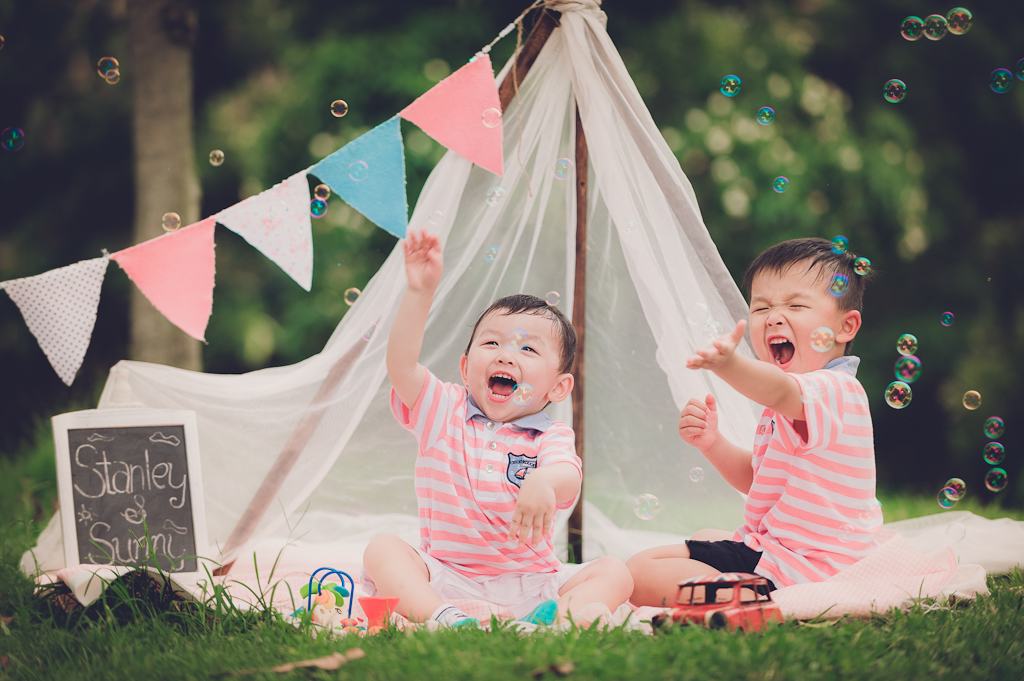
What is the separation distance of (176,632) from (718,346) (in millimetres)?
1688

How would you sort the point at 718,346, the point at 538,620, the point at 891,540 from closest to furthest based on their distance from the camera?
the point at 718,346
the point at 538,620
the point at 891,540

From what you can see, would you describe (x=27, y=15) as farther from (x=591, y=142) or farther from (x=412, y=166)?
(x=591, y=142)

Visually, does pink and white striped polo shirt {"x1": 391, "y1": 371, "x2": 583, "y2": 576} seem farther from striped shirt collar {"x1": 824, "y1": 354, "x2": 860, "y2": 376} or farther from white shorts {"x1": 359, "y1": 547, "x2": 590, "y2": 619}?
striped shirt collar {"x1": 824, "y1": 354, "x2": 860, "y2": 376}

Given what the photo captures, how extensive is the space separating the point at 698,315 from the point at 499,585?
3.78 feet

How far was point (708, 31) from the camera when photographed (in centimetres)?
801

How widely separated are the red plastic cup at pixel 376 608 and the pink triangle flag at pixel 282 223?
3.92ft

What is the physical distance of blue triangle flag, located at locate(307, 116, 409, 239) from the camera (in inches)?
109

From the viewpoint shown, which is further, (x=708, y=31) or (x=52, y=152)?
(x=708, y=31)

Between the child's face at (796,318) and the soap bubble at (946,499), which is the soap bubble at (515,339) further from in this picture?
the soap bubble at (946,499)

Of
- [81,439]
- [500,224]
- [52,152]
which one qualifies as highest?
[52,152]

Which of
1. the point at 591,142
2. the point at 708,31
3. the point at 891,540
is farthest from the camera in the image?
the point at 708,31

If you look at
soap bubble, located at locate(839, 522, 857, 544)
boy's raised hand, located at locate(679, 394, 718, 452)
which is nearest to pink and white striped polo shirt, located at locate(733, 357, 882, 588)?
soap bubble, located at locate(839, 522, 857, 544)

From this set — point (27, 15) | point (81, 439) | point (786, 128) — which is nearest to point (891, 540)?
point (81, 439)

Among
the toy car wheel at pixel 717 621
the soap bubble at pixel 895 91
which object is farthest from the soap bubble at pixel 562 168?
the toy car wheel at pixel 717 621
